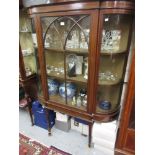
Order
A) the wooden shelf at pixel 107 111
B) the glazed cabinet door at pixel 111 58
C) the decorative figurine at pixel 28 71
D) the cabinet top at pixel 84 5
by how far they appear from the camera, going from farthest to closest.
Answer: the decorative figurine at pixel 28 71 → the wooden shelf at pixel 107 111 → the glazed cabinet door at pixel 111 58 → the cabinet top at pixel 84 5

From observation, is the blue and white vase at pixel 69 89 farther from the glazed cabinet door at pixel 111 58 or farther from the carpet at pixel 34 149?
the carpet at pixel 34 149

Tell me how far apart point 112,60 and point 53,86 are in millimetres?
741

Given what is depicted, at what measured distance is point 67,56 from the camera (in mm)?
1370

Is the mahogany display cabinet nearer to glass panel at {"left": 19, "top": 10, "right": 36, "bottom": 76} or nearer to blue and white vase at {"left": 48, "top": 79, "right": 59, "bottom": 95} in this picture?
blue and white vase at {"left": 48, "top": 79, "right": 59, "bottom": 95}

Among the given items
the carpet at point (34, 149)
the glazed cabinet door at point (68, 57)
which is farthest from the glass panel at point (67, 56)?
the carpet at point (34, 149)

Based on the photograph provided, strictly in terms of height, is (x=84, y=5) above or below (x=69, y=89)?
above

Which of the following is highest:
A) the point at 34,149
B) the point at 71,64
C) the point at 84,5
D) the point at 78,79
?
the point at 84,5

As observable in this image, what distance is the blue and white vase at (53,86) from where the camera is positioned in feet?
5.24

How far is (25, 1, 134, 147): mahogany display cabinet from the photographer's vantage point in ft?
3.46

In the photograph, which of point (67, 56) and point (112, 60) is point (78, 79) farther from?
point (112, 60)

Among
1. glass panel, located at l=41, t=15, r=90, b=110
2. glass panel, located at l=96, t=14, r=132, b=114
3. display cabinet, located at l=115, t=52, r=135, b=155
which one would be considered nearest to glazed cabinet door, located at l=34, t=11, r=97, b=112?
glass panel, located at l=41, t=15, r=90, b=110

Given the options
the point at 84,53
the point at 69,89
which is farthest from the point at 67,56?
the point at 69,89
